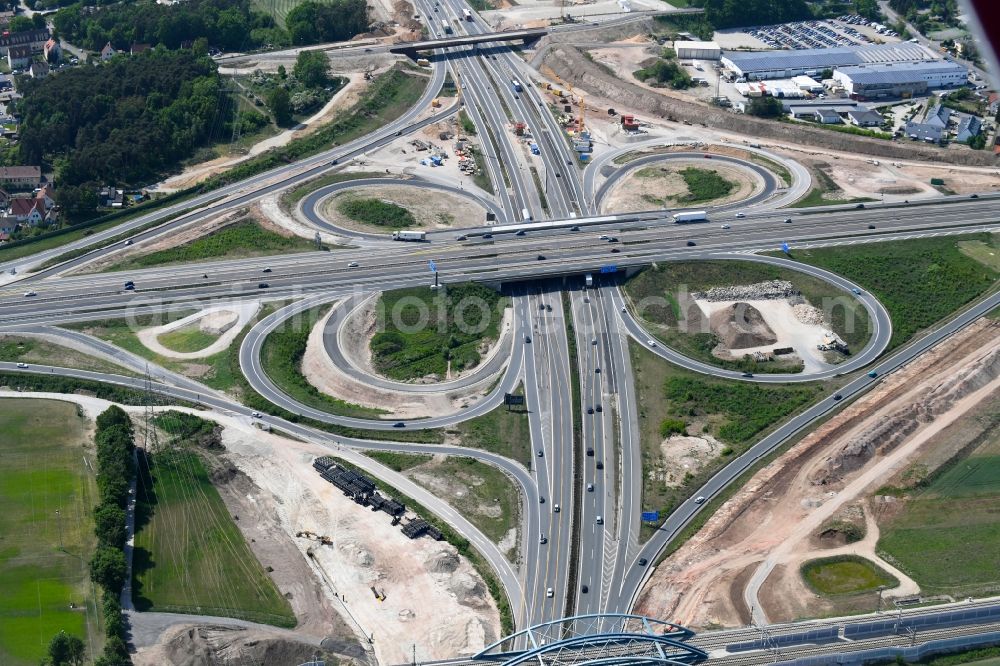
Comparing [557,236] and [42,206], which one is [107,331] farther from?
[557,236]

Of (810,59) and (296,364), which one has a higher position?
(810,59)

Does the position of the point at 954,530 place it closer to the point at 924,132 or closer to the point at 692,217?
the point at 692,217

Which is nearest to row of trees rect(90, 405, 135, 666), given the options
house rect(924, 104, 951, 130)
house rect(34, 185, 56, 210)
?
house rect(34, 185, 56, 210)

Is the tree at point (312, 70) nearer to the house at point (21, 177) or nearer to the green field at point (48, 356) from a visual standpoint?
the house at point (21, 177)

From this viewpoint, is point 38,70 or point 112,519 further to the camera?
point 38,70

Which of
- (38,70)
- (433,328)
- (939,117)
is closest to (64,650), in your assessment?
(433,328)

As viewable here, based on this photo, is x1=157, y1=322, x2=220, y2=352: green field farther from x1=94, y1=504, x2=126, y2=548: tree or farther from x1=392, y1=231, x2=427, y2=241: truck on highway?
x1=392, y1=231, x2=427, y2=241: truck on highway
